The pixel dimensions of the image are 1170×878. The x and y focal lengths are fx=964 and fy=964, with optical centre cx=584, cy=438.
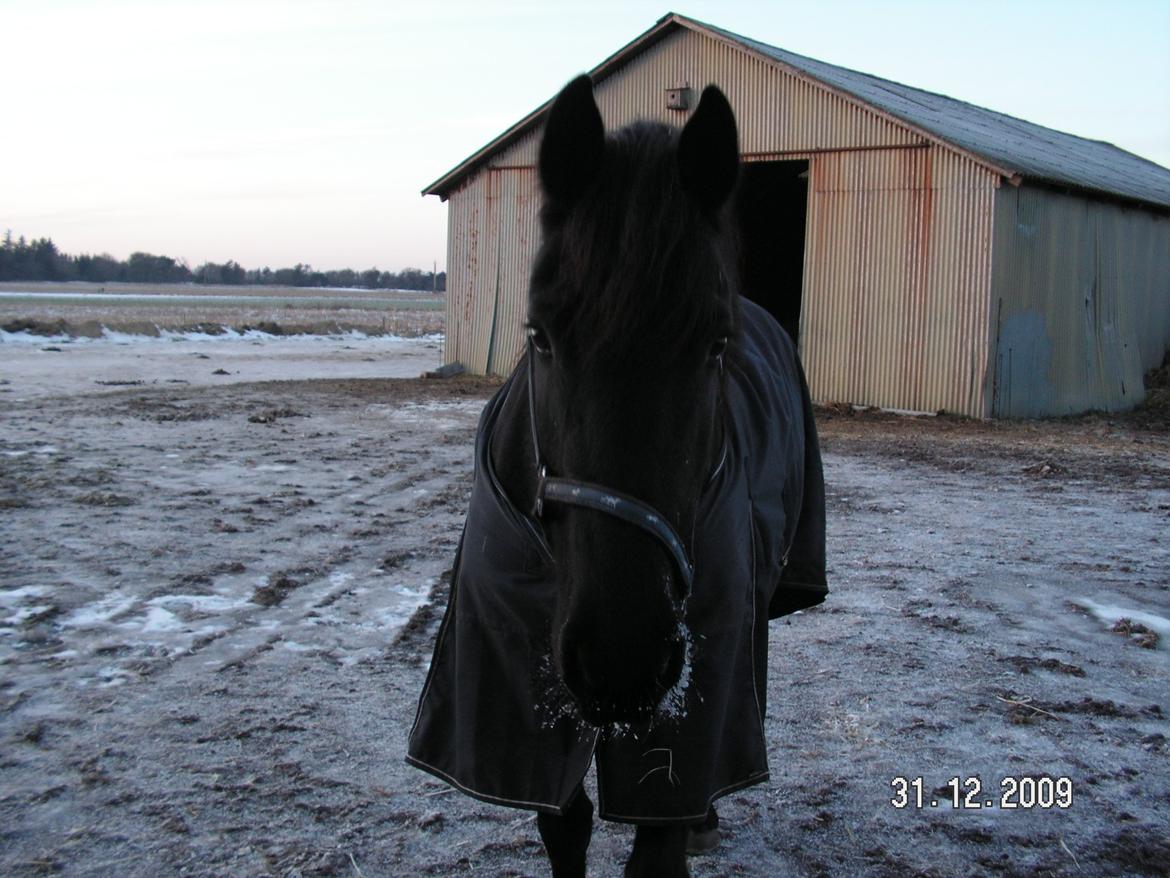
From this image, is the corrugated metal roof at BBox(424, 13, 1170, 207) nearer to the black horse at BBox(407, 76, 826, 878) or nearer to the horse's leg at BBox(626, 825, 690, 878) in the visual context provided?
the black horse at BBox(407, 76, 826, 878)

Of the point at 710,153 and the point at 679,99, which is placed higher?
the point at 679,99

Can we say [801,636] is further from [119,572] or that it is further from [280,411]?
[280,411]

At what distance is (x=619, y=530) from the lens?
1.74m

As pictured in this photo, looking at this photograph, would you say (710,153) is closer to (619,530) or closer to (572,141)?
(572,141)

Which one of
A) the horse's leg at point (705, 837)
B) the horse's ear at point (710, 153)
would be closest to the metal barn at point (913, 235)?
the horse's leg at point (705, 837)

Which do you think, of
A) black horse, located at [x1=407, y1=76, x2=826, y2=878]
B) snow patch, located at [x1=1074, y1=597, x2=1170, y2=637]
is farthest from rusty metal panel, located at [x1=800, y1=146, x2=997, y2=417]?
black horse, located at [x1=407, y1=76, x2=826, y2=878]

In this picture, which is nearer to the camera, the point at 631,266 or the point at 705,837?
the point at 631,266

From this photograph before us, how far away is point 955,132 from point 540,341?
1410 cm

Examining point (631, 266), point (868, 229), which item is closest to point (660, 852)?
point (631, 266)

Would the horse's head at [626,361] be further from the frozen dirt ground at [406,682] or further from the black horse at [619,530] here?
the frozen dirt ground at [406,682]

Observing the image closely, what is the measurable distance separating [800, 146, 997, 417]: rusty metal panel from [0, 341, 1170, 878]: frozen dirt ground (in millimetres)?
4970

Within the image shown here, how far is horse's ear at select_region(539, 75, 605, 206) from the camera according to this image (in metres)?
1.99

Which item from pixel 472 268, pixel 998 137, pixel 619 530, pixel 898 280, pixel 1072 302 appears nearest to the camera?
pixel 619 530

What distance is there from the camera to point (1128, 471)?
32.6 ft
